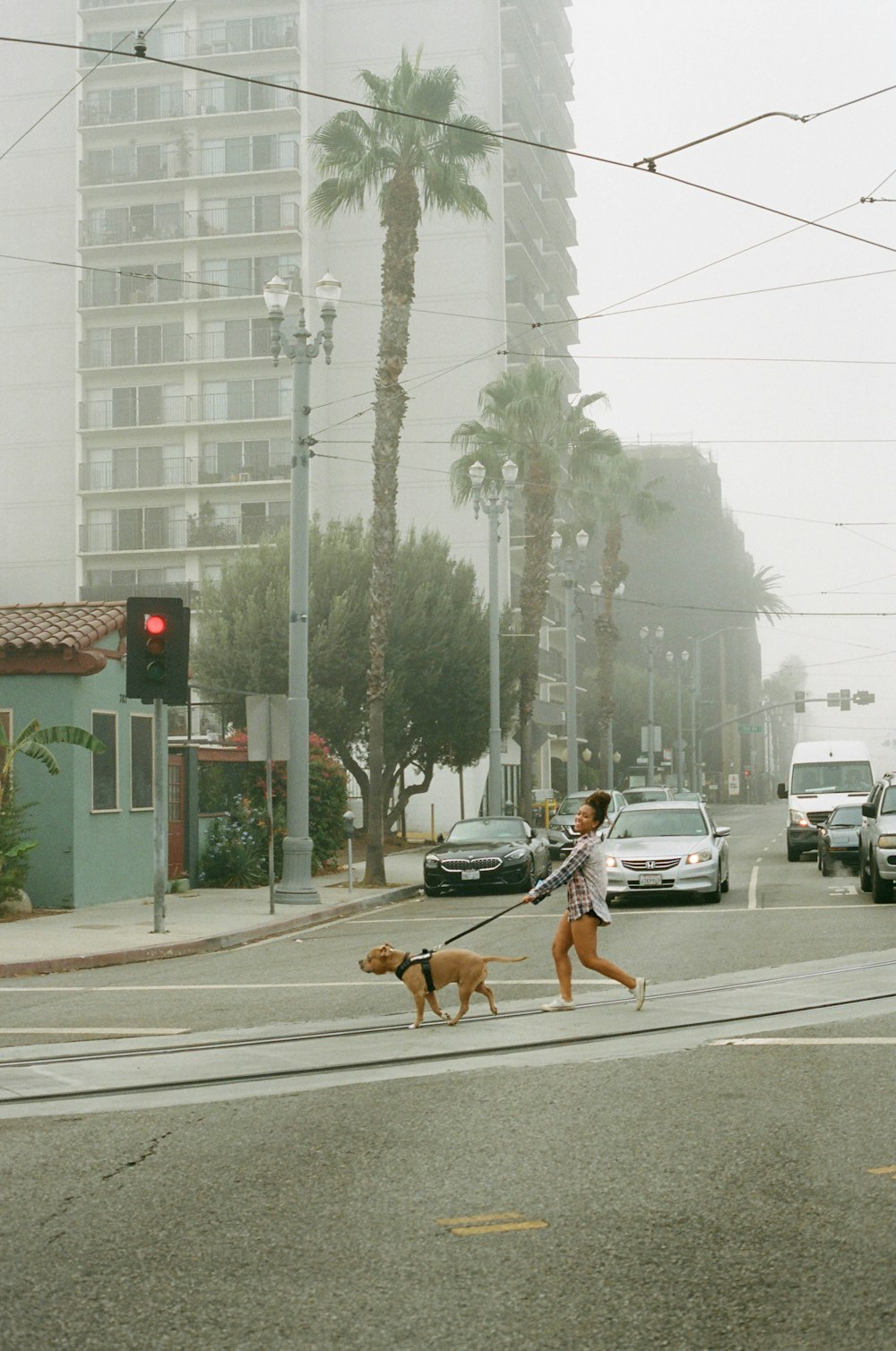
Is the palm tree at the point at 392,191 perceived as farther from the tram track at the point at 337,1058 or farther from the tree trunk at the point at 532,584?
the tram track at the point at 337,1058

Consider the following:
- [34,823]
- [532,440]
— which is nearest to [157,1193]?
[34,823]

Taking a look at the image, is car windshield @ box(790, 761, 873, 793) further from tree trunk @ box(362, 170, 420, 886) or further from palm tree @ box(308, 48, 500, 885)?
palm tree @ box(308, 48, 500, 885)

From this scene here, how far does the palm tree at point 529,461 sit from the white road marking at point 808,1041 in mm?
33869

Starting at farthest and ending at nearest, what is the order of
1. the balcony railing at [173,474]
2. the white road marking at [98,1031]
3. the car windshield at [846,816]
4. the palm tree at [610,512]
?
the balcony railing at [173,474] → the palm tree at [610,512] → the car windshield at [846,816] → the white road marking at [98,1031]

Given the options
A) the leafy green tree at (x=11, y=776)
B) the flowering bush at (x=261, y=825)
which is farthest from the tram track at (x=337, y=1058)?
the flowering bush at (x=261, y=825)

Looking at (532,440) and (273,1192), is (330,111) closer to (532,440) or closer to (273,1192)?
(532,440)

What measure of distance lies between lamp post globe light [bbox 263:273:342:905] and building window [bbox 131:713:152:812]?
220 cm

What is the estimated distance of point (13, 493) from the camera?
67875mm

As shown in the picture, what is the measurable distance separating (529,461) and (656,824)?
23.7m

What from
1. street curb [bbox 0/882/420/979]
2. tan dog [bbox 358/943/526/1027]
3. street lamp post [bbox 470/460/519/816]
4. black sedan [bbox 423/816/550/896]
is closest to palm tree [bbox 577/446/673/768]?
street lamp post [bbox 470/460/519/816]

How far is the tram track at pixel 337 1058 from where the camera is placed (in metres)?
9.00

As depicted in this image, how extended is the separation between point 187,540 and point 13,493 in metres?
8.52

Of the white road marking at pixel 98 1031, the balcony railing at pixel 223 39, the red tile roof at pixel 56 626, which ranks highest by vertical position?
the balcony railing at pixel 223 39

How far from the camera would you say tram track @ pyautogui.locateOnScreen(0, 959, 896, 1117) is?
900cm
